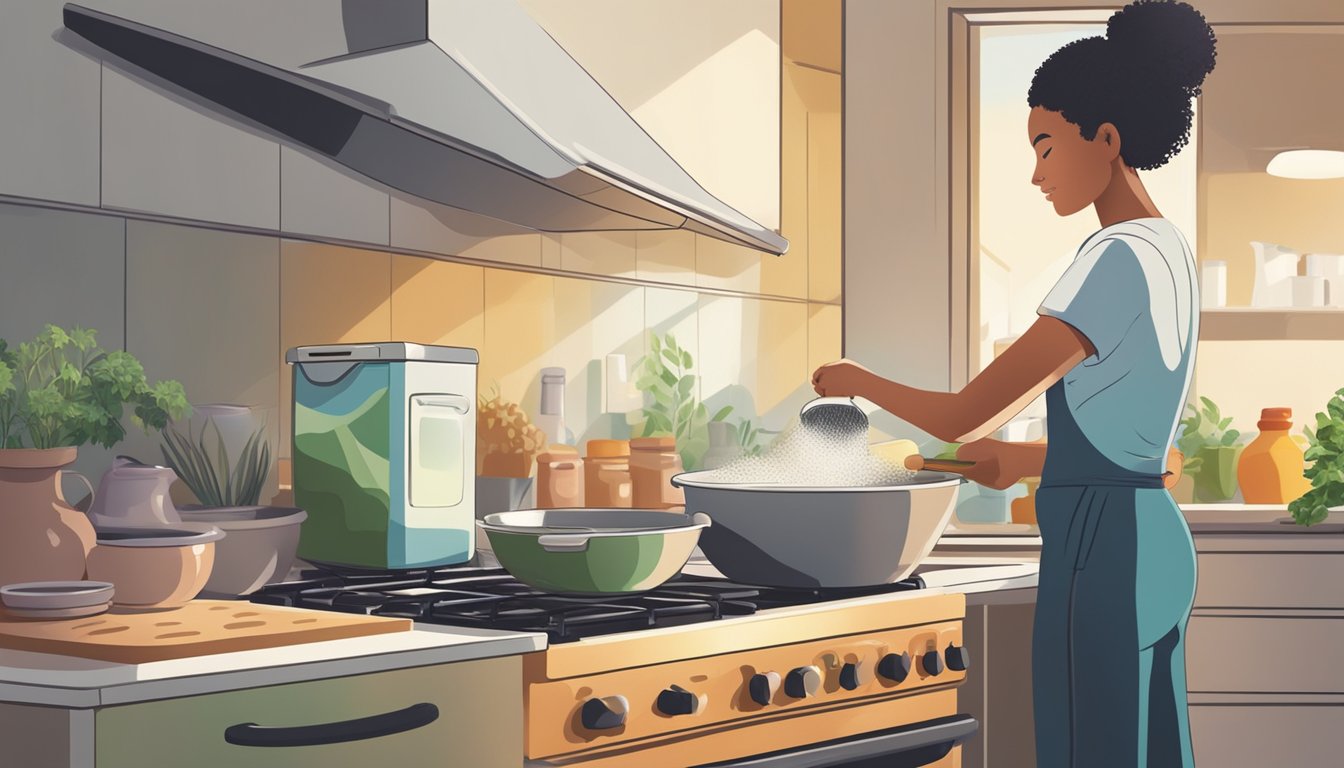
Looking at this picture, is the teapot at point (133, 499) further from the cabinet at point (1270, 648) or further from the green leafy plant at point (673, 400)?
the cabinet at point (1270, 648)

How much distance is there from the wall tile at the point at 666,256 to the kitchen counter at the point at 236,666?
4.49 ft

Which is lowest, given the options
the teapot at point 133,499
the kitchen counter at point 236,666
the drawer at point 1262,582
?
the drawer at point 1262,582

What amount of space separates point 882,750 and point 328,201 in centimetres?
113

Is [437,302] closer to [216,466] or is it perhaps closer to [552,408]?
[552,408]

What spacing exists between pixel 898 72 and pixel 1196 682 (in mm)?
1444

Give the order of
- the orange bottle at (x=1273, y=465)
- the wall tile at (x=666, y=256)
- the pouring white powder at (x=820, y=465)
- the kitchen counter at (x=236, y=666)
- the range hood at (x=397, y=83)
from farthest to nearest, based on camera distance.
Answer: the orange bottle at (x=1273, y=465)
the wall tile at (x=666, y=256)
the pouring white powder at (x=820, y=465)
the range hood at (x=397, y=83)
the kitchen counter at (x=236, y=666)

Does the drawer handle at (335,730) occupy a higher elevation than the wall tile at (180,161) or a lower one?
lower

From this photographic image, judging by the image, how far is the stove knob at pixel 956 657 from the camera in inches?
75.5

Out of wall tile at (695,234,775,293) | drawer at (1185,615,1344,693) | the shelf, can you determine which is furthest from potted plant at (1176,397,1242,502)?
wall tile at (695,234,775,293)

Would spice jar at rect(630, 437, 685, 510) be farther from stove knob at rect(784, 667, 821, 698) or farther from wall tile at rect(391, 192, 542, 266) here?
stove knob at rect(784, 667, 821, 698)

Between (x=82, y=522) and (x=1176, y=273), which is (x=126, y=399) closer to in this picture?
(x=82, y=522)

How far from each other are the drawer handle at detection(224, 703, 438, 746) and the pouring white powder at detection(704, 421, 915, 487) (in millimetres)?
711

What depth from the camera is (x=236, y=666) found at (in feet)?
4.19

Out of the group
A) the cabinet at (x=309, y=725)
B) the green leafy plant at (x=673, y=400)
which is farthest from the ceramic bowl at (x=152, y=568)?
the green leafy plant at (x=673, y=400)
